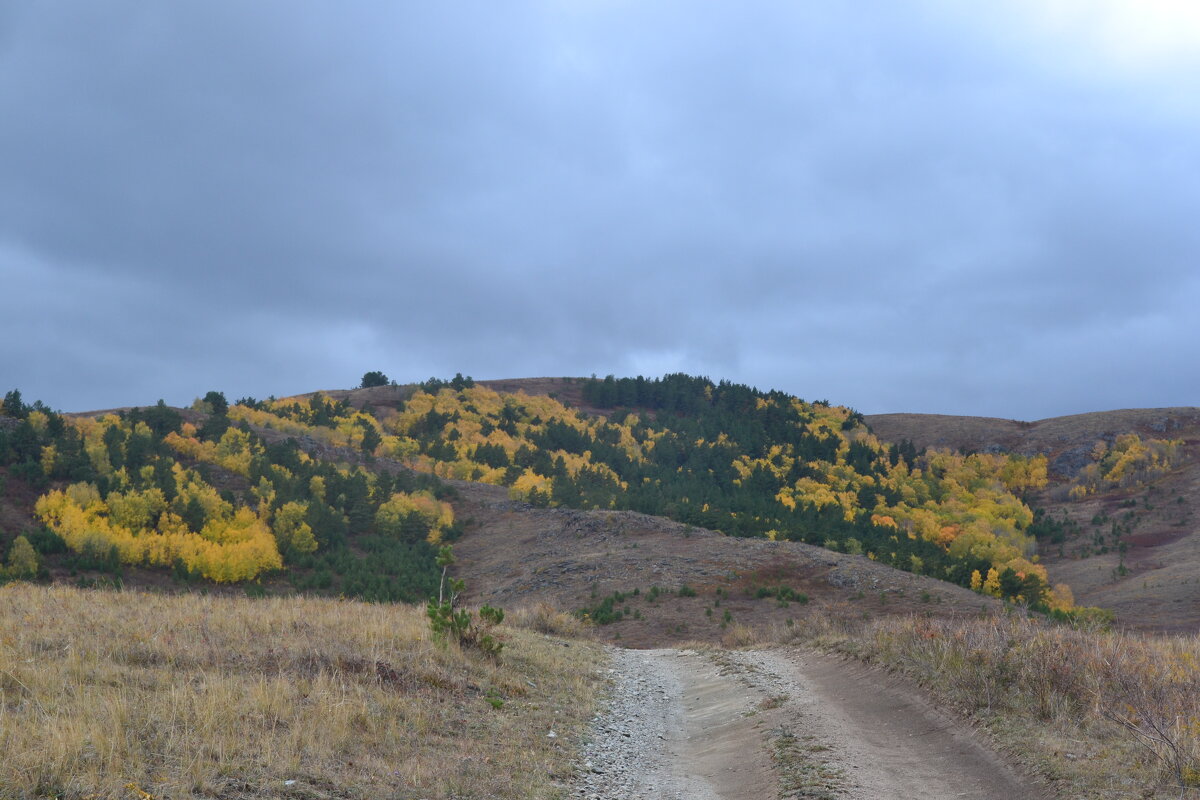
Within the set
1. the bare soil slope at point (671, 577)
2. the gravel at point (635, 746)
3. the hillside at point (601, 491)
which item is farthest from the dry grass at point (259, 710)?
the hillside at point (601, 491)

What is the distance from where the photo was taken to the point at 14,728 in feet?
21.9

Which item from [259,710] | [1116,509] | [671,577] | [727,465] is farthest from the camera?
[727,465]

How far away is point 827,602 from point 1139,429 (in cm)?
11448

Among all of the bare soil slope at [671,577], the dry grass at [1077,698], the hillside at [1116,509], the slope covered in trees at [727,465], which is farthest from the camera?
the slope covered in trees at [727,465]

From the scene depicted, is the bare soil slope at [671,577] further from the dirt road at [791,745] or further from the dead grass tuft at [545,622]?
the dirt road at [791,745]

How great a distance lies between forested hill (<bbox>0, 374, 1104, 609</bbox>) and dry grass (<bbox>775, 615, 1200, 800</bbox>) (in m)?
34.2

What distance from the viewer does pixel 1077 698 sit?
9.96m

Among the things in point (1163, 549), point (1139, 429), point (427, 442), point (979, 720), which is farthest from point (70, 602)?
point (1139, 429)

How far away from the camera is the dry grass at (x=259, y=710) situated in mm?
6582

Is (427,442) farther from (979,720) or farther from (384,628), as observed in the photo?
(979,720)

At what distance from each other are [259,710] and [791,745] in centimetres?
700

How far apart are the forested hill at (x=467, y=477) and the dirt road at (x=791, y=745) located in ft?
97.5

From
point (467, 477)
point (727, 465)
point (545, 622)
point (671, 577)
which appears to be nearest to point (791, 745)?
point (545, 622)

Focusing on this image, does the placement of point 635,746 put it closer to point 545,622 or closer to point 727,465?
point 545,622
